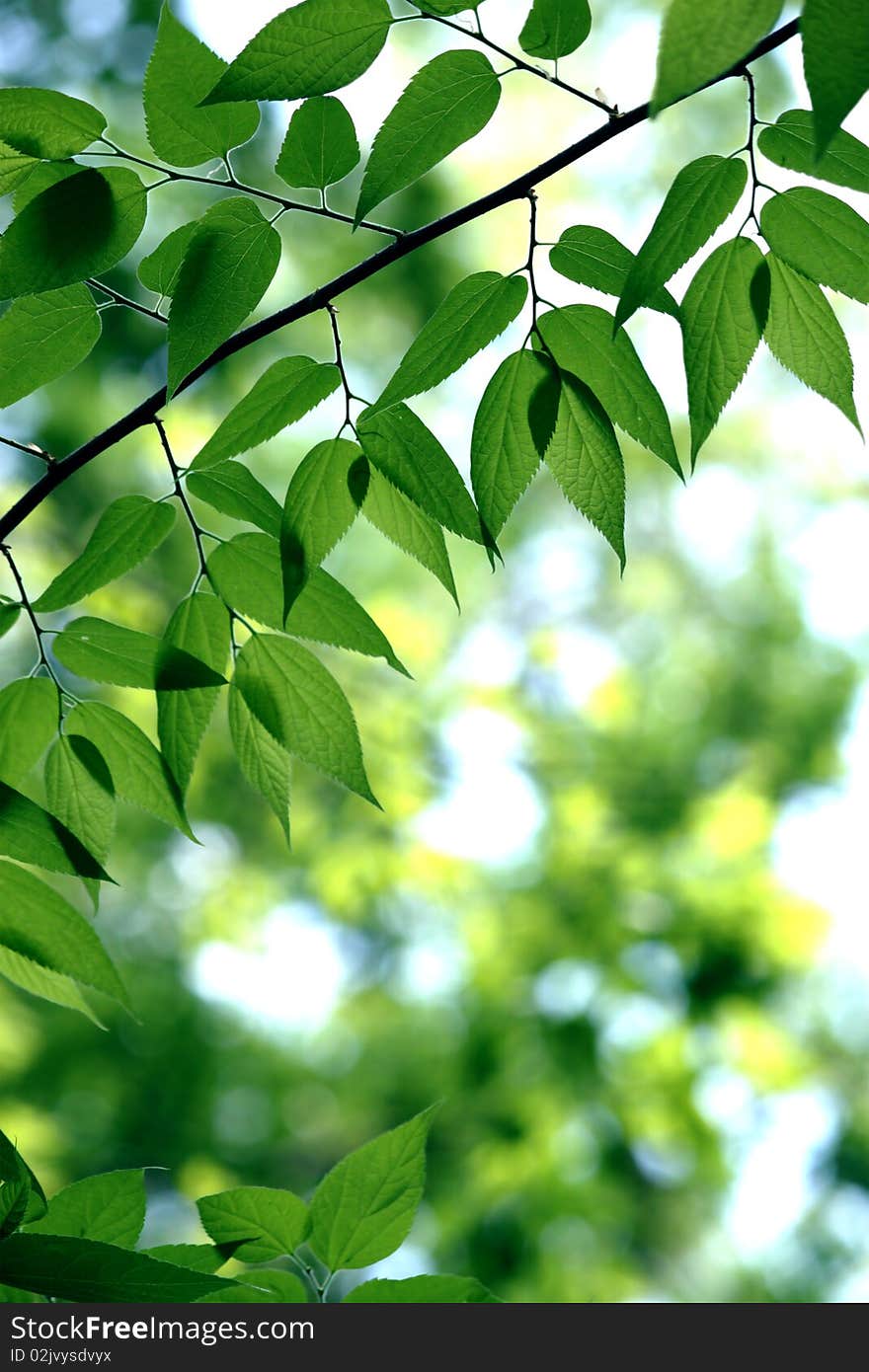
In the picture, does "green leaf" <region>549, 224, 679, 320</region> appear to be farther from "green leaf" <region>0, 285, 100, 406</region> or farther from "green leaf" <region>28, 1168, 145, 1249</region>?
"green leaf" <region>28, 1168, 145, 1249</region>

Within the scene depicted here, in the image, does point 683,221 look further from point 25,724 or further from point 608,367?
point 25,724

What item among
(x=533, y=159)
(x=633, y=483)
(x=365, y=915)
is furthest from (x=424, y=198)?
(x=365, y=915)

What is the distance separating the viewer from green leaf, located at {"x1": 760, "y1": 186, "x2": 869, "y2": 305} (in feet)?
0.88

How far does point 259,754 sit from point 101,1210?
147mm

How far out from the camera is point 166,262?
323 millimetres

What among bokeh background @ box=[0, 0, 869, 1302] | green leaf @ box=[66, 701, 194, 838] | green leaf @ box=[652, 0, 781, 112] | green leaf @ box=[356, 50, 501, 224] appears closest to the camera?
green leaf @ box=[652, 0, 781, 112]

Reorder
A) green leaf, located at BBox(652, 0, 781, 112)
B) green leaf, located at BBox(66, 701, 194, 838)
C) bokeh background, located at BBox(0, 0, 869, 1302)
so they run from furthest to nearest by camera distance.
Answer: bokeh background, located at BBox(0, 0, 869, 1302), green leaf, located at BBox(66, 701, 194, 838), green leaf, located at BBox(652, 0, 781, 112)

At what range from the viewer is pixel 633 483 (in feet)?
10.8

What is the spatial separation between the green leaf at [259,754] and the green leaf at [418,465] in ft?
0.32

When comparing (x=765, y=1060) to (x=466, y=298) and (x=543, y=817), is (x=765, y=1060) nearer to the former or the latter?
(x=543, y=817)

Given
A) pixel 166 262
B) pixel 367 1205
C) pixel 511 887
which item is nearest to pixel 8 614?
pixel 166 262

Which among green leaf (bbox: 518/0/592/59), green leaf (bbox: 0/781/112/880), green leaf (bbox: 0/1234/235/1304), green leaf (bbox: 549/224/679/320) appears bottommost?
green leaf (bbox: 0/1234/235/1304)

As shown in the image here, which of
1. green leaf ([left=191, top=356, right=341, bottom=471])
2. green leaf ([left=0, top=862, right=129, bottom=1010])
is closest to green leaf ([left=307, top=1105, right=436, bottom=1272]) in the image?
green leaf ([left=0, top=862, right=129, bottom=1010])

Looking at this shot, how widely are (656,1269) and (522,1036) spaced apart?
1.16 metres
